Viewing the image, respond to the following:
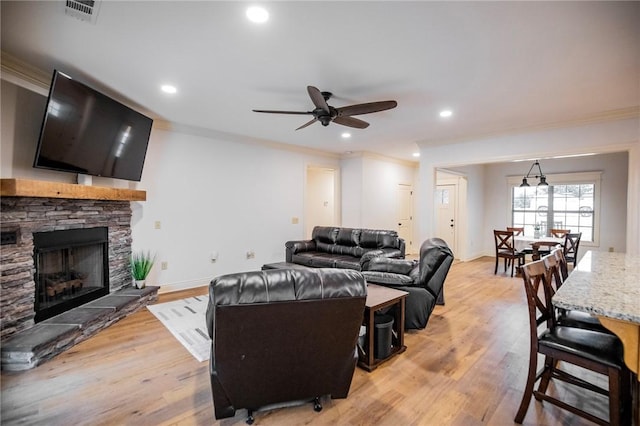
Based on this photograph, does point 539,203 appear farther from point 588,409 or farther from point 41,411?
point 41,411

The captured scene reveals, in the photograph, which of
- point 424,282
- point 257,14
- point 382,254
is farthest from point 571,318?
point 257,14

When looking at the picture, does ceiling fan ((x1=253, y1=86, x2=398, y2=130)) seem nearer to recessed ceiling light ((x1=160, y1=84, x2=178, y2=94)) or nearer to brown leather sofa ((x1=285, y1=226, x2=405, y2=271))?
recessed ceiling light ((x1=160, y1=84, x2=178, y2=94))

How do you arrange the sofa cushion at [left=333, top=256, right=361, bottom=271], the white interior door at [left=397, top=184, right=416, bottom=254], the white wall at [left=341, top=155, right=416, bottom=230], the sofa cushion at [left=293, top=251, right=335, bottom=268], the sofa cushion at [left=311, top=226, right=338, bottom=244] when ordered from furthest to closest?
the white interior door at [left=397, top=184, right=416, bottom=254], the white wall at [left=341, top=155, right=416, bottom=230], the sofa cushion at [left=311, top=226, right=338, bottom=244], the sofa cushion at [left=293, top=251, right=335, bottom=268], the sofa cushion at [left=333, top=256, right=361, bottom=271]

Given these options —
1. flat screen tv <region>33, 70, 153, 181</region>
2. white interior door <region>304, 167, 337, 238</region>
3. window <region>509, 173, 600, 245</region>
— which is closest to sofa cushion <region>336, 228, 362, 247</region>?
white interior door <region>304, 167, 337, 238</region>

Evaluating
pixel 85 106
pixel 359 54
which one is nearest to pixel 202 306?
pixel 85 106

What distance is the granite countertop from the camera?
1.32 meters

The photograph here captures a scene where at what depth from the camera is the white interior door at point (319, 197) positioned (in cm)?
821

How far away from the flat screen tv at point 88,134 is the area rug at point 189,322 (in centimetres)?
179

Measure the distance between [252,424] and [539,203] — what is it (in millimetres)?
8270

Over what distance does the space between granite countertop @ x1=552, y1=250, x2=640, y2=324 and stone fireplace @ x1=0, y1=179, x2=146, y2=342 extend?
395cm

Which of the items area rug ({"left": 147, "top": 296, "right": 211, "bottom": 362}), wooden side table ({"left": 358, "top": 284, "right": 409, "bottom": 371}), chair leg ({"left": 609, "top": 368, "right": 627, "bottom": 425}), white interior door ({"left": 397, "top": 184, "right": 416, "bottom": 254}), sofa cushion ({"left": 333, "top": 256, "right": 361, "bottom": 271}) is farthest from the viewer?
white interior door ({"left": 397, "top": 184, "right": 416, "bottom": 254})

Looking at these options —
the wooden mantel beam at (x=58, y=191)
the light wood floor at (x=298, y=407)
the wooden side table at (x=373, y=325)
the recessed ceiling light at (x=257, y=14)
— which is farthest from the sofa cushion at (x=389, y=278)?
the wooden mantel beam at (x=58, y=191)

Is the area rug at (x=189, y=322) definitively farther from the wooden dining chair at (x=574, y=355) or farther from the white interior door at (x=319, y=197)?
the white interior door at (x=319, y=197)

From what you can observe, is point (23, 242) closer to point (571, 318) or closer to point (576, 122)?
point (571, 318)
